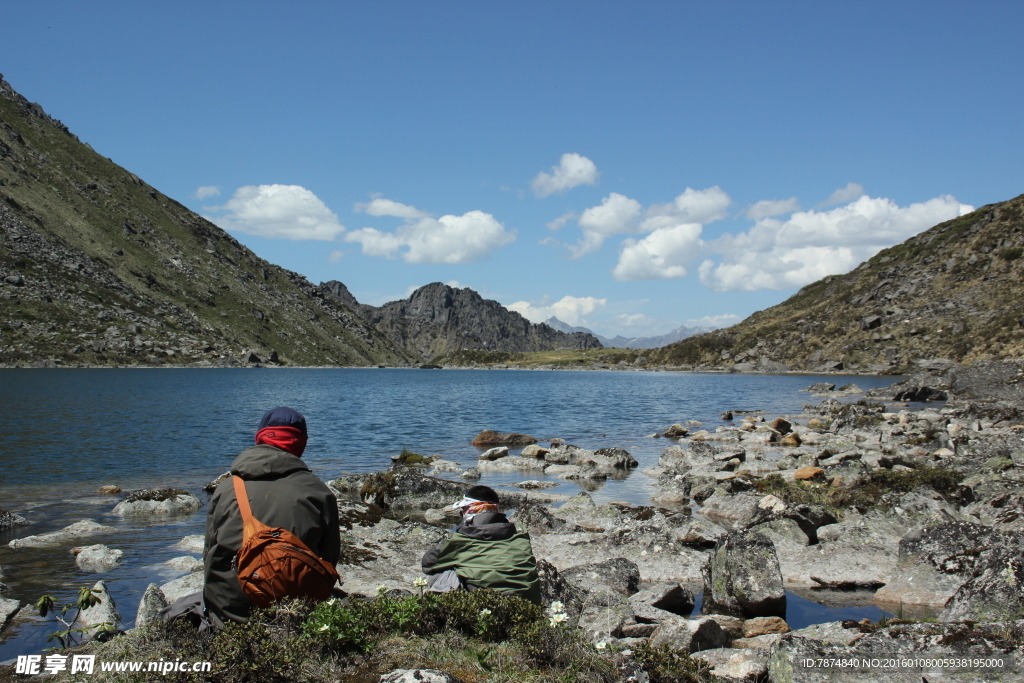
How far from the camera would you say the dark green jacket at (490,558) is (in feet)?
25.5

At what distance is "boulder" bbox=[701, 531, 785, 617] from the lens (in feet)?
35.9

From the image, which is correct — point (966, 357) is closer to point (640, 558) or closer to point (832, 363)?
point (832, 363)

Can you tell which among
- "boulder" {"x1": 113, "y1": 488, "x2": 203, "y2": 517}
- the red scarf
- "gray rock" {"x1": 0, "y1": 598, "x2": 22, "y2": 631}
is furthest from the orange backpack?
"boulder" {"x1": 113, "y1": 488, "x2": 203, "y2": 517}

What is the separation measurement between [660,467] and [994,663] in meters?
23.9

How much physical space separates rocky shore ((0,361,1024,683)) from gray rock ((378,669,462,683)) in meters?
1.73

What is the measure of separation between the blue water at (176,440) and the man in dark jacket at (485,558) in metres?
7.37

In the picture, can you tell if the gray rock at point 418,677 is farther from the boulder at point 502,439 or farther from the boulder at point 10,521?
the boulder at point 502,439

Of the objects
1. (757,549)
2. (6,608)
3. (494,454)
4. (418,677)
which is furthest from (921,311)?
(6,608)

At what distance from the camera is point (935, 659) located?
687cm

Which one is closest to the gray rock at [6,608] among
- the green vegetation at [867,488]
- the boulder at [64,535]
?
the boulder at [64,535]

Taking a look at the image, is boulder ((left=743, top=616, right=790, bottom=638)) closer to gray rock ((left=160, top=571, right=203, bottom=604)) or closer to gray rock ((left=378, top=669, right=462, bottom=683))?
gray rock ((left=378, top=669, right=462, bottom=683))

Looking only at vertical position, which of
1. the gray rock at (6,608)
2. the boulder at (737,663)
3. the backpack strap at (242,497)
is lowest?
the gray rock at (6,608)

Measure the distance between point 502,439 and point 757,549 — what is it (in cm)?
2876

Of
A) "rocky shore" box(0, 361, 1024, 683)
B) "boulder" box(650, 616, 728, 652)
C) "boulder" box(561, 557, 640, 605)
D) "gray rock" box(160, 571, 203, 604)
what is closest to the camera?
"rocky shore" box(0, 361, 1024, 683)
